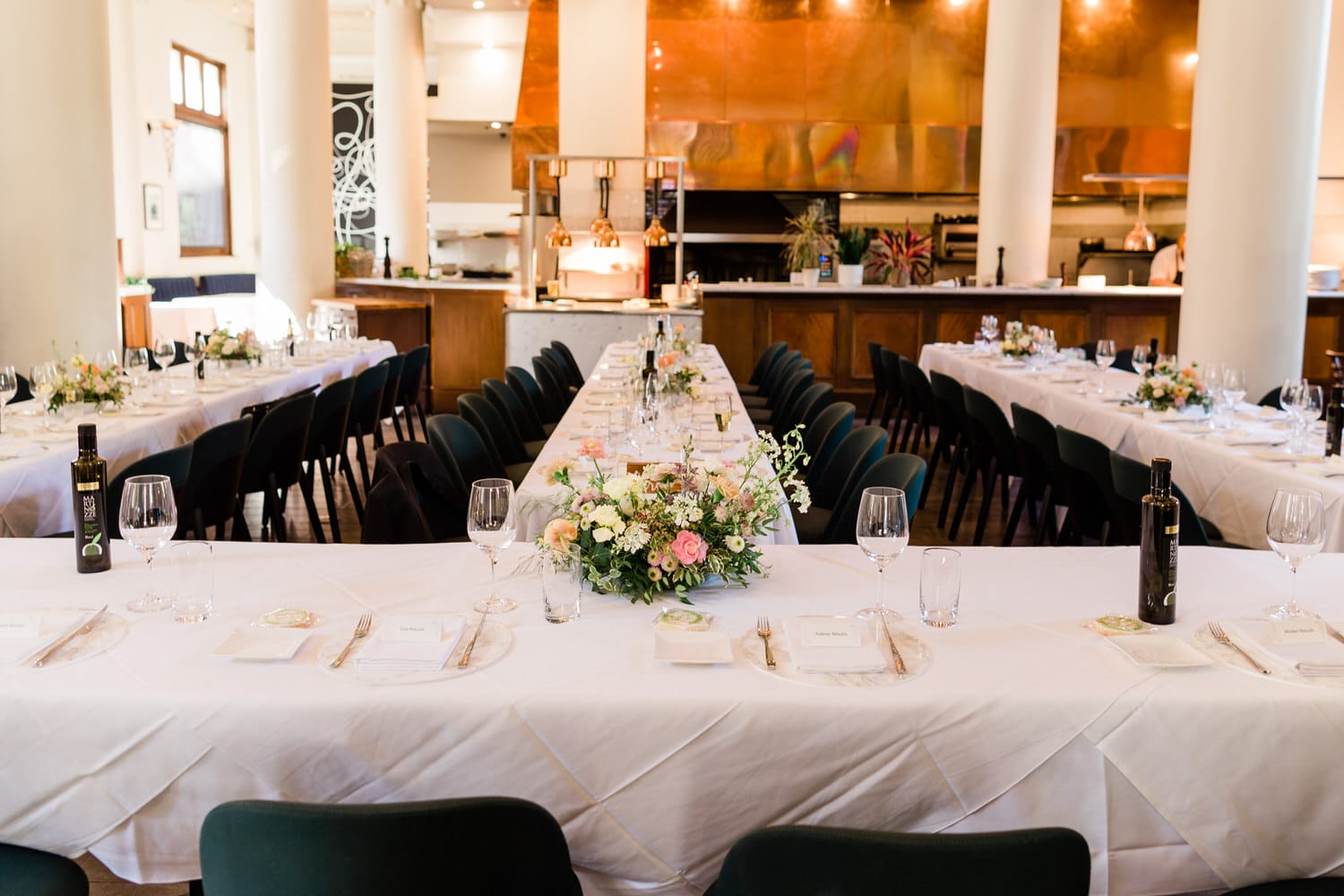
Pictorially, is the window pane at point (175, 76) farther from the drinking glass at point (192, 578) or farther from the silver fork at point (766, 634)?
the silver fork at point (766, 634)

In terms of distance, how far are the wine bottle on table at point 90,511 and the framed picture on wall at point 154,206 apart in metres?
15.4

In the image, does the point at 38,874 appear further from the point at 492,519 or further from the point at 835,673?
the point at 835,673

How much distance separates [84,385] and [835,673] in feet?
13.9

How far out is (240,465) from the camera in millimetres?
4770

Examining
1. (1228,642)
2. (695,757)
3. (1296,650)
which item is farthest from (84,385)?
(1296,650)

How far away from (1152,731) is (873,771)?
1.49ft

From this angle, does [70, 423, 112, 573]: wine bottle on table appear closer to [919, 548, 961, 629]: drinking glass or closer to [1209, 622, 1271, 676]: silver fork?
[919, 548, 961, 629]: drinking glass

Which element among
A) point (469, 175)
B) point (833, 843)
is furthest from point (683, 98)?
point (833, 843)

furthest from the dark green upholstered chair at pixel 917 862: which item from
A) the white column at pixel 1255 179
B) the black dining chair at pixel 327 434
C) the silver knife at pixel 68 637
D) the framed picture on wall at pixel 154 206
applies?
the framed picture on wall at pixel 154 206

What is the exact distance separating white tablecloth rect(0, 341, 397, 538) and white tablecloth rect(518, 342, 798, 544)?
163 centimetres

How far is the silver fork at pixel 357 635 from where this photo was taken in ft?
6.71

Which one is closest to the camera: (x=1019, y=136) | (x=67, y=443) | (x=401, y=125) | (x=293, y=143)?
(x=67, y=443)

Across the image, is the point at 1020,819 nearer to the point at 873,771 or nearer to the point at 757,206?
the point at 873,771

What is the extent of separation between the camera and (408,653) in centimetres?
207
